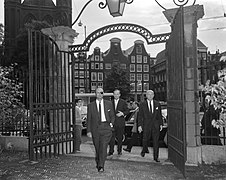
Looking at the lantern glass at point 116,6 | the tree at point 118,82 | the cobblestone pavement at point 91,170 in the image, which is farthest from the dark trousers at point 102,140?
the tree at point 118,82

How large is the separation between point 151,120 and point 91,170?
2067 millimetres

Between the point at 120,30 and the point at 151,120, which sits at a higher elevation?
the point at 120,30

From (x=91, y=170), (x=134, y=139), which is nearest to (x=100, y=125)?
(x=91, y=170)

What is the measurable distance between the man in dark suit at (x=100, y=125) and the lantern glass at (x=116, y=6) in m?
2.33

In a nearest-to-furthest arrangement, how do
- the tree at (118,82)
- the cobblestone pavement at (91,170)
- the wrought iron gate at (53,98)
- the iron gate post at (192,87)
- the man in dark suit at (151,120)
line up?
the cobblestone pavement at (91,170), the iron gate post at (192,87), the man in dark suit at (151,120), the wrought iron gate at (53,98), the tree at (118,82)

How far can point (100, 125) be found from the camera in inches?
293

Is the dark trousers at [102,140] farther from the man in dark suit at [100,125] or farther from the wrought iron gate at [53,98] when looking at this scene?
the wrought iron gate at [53,98]

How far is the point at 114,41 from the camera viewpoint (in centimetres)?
6956

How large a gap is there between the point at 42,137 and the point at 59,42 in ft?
9.78

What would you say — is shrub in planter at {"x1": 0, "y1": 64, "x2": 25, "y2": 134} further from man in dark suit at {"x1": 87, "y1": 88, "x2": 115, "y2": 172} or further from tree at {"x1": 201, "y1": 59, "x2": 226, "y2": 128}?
tree at {"x1": 201, "y1": 59, "x2": 226, "y2": 128}

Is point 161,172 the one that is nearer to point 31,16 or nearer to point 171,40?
point 171,40

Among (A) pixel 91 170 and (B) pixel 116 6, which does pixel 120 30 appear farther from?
(A) pixel 91 170

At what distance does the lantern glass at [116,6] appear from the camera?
838cm

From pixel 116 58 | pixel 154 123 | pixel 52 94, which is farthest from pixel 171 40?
pixel 116 58
